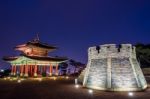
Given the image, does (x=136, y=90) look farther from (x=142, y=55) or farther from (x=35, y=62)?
(x=142, y=55)

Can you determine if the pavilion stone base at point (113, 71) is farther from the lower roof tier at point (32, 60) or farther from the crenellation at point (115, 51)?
the lower roof tier at point (32, 60)

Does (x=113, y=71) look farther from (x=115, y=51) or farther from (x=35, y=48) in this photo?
(x=35, y=48)

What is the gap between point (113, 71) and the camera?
12.8m

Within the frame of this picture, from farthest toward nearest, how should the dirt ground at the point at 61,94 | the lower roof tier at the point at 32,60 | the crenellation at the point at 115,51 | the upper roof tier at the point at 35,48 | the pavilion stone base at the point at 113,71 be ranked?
the upper roof tier at the point at 35,48 → the lower roof tier at the point at 32,60 → the crenellation at the point at 115,51 → the pavilion stone base at the point at 113,71 → the dirt ground at the point at 61,94

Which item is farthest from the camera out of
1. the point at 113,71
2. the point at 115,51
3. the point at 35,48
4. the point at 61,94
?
the point at 35,48

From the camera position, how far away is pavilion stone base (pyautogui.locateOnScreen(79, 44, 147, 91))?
1234cm

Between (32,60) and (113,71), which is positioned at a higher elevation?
(32,60)

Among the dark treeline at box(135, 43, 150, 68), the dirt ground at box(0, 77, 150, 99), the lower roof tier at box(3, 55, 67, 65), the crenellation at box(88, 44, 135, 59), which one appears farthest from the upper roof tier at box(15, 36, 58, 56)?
the crenellation at box(88, 44, 135, 59)

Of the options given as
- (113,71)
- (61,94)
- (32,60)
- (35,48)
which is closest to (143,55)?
(35,48)

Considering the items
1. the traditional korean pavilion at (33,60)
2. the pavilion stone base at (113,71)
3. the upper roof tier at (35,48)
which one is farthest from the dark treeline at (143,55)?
the pavilion stone base at (113,71)

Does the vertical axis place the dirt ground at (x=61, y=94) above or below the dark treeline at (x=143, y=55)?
below

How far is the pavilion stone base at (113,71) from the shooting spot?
12344mm

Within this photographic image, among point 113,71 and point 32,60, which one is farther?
point 32,60

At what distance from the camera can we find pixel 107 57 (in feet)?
44.4
